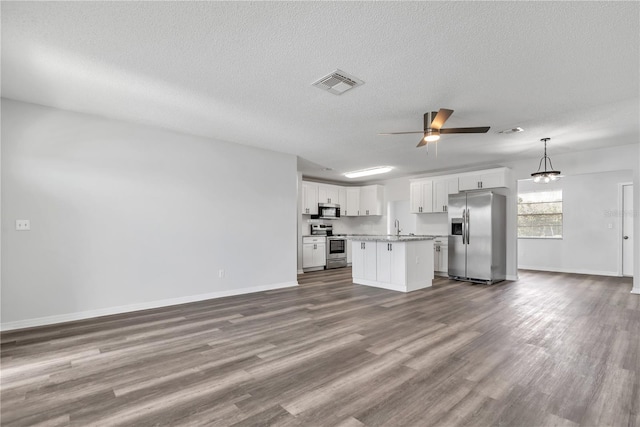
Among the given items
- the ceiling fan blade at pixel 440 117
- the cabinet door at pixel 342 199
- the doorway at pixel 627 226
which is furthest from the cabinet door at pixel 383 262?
the doorway at pixel 627 226

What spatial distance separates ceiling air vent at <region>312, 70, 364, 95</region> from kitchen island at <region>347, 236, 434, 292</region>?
3.18 metres

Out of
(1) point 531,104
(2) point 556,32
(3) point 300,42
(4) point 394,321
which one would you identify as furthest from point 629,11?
(4) point 394,321

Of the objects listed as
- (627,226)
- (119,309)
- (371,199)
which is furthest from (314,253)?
(627,226)

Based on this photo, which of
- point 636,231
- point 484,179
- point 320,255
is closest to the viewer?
point 636,231

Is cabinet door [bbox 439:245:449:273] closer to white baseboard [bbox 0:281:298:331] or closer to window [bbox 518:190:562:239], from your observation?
window [bbox 518:190:562:239]

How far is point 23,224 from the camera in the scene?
363cm

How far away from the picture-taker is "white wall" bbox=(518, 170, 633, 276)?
7426 mm

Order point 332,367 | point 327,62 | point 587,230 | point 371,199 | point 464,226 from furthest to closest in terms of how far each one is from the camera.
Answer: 1. point 371,199
2. point 587,230
3. point 464,226
4. point 327,62
5. point 332,367

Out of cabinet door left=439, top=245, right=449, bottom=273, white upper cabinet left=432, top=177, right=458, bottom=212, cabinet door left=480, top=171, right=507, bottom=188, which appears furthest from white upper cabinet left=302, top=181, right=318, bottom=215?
cabinet door left=480, top=171, right=507, bottom=188

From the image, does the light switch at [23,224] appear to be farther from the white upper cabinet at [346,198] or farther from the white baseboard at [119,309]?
the white upper cabinet at [346,198]

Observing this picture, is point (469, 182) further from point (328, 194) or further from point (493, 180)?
point (328, 194)

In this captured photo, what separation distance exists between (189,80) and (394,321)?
3.55 m

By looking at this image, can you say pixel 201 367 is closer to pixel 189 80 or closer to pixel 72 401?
pixel 72 401

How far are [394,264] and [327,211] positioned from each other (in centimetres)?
375
